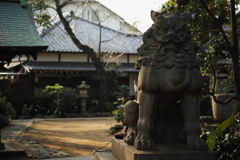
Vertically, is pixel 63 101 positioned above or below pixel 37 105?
above

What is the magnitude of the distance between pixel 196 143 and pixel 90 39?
2313 centimetres

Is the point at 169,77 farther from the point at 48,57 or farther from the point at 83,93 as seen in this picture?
the point at 48,57

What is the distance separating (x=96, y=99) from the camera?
2394cm

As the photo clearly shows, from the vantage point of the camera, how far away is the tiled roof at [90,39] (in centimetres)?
2405

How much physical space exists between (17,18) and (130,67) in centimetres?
1601

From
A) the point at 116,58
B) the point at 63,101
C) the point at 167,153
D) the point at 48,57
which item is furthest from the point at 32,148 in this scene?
the point at 116,58

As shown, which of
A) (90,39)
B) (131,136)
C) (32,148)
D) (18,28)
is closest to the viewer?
(131,136)

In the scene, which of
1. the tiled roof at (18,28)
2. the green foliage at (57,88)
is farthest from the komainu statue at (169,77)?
the green foliage at (57,88)

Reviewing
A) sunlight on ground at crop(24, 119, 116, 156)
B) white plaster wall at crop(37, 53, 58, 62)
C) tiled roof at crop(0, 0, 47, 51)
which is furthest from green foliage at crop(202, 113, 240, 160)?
white plaster wall at crop(37, 53, 58, 62)

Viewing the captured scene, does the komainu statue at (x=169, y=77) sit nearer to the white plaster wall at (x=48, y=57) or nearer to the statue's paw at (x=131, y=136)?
the statue's paw at (x=131, y=136)

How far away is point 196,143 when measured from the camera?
3.79 m

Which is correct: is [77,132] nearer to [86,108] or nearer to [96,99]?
[86,108]

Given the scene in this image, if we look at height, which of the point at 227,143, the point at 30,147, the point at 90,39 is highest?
the point at 90,39

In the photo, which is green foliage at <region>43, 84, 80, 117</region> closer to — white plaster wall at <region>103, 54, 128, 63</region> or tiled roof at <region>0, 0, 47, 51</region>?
white plaster wall at <region>103, 54, 128, 63</region>
